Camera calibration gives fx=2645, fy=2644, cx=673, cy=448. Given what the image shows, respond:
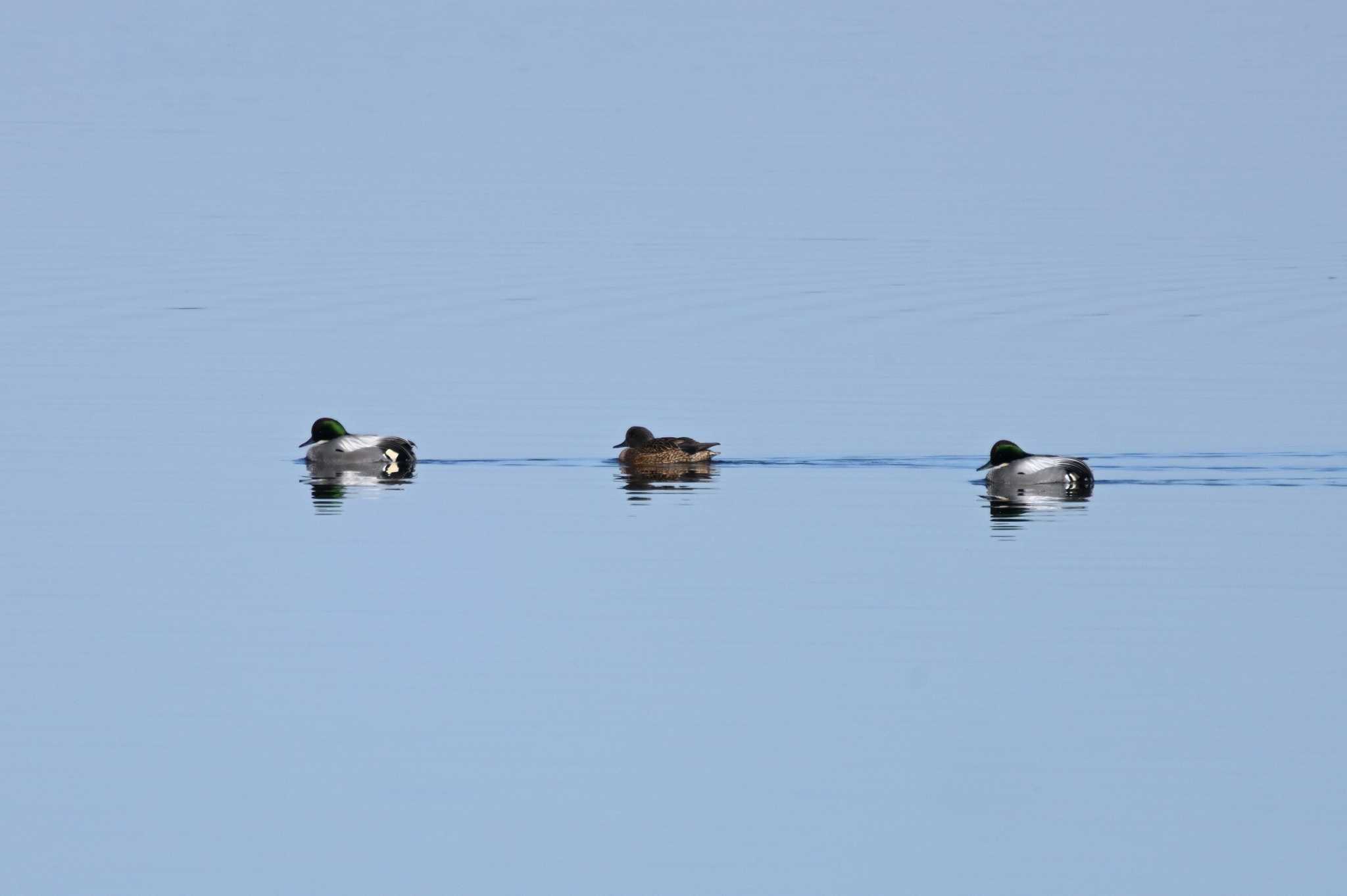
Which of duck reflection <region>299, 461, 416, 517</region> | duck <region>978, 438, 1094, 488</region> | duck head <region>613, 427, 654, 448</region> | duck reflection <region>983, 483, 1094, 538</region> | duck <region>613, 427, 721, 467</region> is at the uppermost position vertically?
duck head <region>613, 427, 654, 448</region>

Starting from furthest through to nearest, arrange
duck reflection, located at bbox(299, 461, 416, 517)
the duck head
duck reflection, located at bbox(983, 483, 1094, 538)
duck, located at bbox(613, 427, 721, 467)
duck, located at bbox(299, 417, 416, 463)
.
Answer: the duck head < duck, located at bbox(613, 427, 721, 467) < duck, located at bbox(299, 417, 416, 463) < duck reflection, located at bbox(299, 461, 416, 517) < duck reflection, located at bbox(983, 483, 1094, 538)

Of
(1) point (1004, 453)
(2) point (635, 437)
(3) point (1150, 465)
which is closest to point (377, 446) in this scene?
(2) point (635, 437)

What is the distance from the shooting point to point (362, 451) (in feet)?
64.0

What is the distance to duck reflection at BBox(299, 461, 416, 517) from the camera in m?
18.5

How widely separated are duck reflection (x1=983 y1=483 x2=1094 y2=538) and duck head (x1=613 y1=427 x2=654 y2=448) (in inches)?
113

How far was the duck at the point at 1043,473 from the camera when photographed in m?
18.3

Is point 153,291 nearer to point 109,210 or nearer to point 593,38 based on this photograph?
point 109,210

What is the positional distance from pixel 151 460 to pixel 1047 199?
21.2 meters

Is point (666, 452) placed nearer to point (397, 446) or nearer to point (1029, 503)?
point (397, 446)

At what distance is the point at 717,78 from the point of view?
54.9 m

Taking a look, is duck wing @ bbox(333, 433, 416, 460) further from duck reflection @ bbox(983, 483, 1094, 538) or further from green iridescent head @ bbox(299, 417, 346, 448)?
duck reflection @ bbox(983, 483, 1094, 538)

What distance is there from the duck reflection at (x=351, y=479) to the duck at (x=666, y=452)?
1630mm

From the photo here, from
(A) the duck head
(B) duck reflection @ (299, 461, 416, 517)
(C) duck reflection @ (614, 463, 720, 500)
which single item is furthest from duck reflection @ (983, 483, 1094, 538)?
(B) duck reflection @ (299, 461, 416, 517)

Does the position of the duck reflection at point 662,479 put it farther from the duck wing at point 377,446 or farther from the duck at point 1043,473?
the duck at point 1043,473
